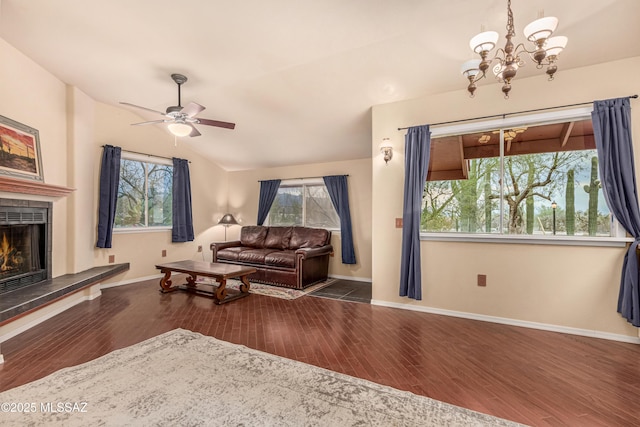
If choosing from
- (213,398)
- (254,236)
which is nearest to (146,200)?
(254,236)

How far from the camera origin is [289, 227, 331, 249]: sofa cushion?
Answer: 5824 mm

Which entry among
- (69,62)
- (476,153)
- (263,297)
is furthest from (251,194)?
(476,153)

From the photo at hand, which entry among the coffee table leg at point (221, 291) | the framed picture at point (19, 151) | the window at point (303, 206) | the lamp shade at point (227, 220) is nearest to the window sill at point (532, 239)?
the window at point (303, 206)

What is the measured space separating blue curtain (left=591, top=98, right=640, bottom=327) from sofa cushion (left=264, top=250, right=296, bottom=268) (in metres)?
4.14

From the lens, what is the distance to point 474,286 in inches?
143

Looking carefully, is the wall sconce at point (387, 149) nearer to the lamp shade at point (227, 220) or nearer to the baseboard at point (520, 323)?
the baseboard at point (520, 323)

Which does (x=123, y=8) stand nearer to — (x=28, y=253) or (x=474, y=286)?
(x=28, y=253)

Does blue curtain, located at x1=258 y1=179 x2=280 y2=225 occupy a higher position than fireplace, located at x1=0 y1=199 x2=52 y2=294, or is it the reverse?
blue curtain, located at x1=258 y1=179 x2=280 y2=225

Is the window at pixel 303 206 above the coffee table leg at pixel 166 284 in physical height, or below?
above

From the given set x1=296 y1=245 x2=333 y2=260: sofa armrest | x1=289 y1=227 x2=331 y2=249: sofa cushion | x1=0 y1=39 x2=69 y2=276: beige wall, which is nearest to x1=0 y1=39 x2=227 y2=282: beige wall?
x1=0 y1=39 x2=69 y2=276: beige wall

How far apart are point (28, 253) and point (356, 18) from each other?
463 centimetres

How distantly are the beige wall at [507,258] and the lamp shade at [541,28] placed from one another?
1634 mm

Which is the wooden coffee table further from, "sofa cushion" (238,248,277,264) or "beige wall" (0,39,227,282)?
"beige wall" (0,39,227,282)

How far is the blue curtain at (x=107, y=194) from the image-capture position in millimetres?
4855
